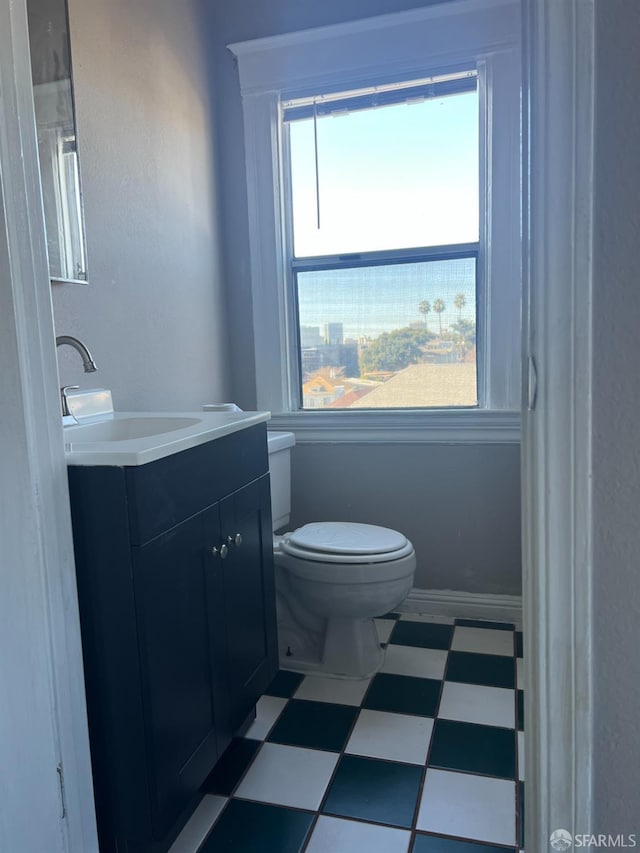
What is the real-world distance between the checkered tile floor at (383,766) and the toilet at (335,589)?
0.24 ft

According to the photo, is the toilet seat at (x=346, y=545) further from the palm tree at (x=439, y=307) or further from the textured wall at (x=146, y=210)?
the palm tree at (x=439, y=307)

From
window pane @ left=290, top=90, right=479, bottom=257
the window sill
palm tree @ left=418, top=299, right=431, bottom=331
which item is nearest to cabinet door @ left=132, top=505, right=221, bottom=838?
the window sill

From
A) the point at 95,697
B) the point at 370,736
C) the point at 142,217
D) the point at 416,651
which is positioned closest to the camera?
the point at 95,697

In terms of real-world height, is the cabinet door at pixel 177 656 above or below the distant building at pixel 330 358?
below

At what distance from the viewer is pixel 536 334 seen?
2.31ft

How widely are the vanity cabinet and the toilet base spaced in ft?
1.97

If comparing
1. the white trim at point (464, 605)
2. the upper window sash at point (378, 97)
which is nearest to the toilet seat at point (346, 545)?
the white trim at point (464, 605)

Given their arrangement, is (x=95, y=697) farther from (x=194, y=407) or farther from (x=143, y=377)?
(x=194, y=407)

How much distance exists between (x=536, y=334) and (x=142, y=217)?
4.96 ft

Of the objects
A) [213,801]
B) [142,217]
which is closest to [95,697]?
[213,801]

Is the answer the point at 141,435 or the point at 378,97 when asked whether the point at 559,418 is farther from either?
the point at 378,97

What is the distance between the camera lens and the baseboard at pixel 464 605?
2.24 meters
